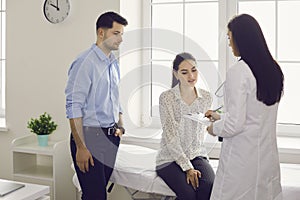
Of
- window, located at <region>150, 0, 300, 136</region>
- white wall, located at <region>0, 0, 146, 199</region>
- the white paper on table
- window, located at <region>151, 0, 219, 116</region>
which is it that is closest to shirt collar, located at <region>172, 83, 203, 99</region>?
the white paper on table

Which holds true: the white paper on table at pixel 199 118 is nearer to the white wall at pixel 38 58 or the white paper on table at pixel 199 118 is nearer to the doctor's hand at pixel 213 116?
the doctor's hand at pixel 213 116

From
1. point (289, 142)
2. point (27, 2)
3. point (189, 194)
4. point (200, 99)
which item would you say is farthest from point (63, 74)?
point (289, 142)

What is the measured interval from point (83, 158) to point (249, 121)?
953 millimetres

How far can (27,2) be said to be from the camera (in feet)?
11.4

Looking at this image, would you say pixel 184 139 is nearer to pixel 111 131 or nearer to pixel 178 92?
pixel 178 92

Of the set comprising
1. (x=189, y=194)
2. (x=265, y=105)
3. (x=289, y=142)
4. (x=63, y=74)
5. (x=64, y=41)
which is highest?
(x=64, y=41)

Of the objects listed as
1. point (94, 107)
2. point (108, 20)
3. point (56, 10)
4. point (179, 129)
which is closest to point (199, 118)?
point (179, 129)

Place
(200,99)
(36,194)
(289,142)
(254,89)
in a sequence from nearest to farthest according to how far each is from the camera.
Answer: (254,89) → (36,194) → (200,99) → (289,142)

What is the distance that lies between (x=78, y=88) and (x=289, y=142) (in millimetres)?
1575

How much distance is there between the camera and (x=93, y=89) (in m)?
2.38

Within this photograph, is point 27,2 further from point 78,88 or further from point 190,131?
point 190,131

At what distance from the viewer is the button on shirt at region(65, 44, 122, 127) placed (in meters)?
2.34

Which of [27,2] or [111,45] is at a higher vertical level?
[27,2]

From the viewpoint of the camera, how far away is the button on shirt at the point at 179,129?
7.91 feet
